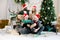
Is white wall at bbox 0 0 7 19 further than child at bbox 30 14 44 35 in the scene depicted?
Yes

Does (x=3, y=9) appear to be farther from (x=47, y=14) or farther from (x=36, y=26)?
(x=36, y=26)

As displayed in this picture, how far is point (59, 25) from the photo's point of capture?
4.52 feet

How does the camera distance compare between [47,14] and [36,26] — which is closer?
[36,26]

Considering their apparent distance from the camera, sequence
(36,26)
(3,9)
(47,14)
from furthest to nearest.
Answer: (3,9)
(47,14)
(36,26)

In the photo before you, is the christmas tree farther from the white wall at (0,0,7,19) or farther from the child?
the white wall at (0,0,7,19)

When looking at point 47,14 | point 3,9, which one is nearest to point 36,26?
point 47,14

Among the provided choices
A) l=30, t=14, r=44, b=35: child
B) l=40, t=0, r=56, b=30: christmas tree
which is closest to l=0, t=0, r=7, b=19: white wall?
l=40, t=0, r=56, b=30: christmas tree

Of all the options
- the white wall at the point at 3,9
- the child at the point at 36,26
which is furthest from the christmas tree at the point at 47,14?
the white wall at the point at 3,9

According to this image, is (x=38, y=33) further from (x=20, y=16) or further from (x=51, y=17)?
(x=51, y=17)

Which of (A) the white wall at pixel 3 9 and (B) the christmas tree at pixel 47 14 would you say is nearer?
(B) the christmas tree at pixel 47 14

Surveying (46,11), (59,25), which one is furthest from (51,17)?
(59,25)

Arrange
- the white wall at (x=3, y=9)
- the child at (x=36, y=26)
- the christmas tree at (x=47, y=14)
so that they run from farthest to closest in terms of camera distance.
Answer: the white wall at (x=3, y=9) < the christmas tree at (x=47, y=14) < the child at (x=36, y=26)

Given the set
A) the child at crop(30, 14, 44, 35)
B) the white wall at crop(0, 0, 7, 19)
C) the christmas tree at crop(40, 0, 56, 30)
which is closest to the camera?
the child at crop(30, 14, 44, 35)

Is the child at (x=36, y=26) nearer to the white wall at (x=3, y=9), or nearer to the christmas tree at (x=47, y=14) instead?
the christmas tree at (x=47, y=14)
